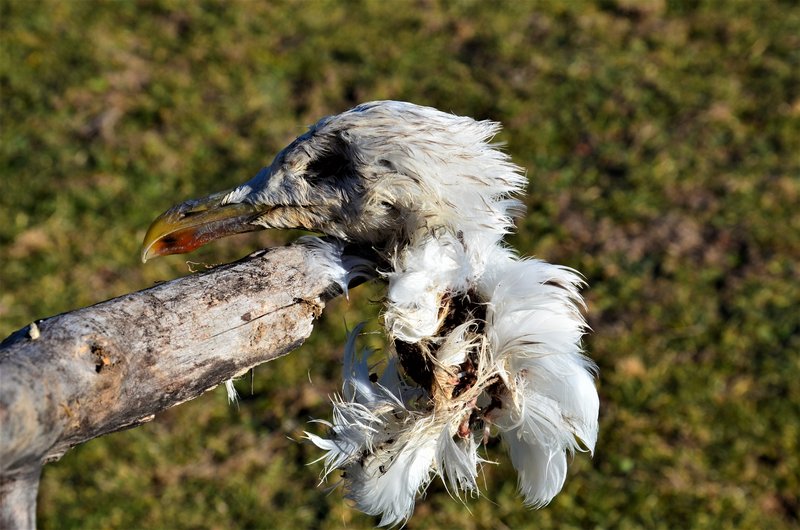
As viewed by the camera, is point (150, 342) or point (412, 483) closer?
point (150, 342)

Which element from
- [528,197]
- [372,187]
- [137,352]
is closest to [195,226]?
[372,187]

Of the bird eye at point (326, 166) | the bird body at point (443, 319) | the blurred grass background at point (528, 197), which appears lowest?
the blurred grass background at point (528, 197)

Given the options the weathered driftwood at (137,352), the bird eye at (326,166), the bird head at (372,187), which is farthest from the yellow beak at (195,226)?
the weathered driftwood at (137,352)

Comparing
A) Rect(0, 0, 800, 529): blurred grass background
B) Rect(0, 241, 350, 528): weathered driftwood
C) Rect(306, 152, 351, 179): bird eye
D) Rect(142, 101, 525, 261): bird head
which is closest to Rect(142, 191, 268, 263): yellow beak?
Rect(142, 101, 525, 261): bird head

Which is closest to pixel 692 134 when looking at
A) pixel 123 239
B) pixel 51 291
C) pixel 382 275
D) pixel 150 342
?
pixel 123 239

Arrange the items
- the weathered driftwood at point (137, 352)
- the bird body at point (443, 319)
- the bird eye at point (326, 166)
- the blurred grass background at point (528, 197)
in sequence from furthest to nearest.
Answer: the blurred grass background at point (528, 197), the bird eye at point (326, 166), the bird body at point (443, 319), the weathered driftwood at point (137, 352)

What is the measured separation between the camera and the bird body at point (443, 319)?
86.6 inches

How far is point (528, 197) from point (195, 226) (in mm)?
3674

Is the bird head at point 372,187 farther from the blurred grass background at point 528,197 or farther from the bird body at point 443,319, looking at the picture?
the blurred grass background at point 528,197

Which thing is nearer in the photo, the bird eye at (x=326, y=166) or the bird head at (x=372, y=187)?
the bird head at (x=372, y=187)

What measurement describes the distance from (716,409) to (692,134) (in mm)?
2309

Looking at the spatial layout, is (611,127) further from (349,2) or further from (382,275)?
(382,275)

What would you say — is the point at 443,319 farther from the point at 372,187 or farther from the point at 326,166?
the point at 326,166

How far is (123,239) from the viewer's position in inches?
226
